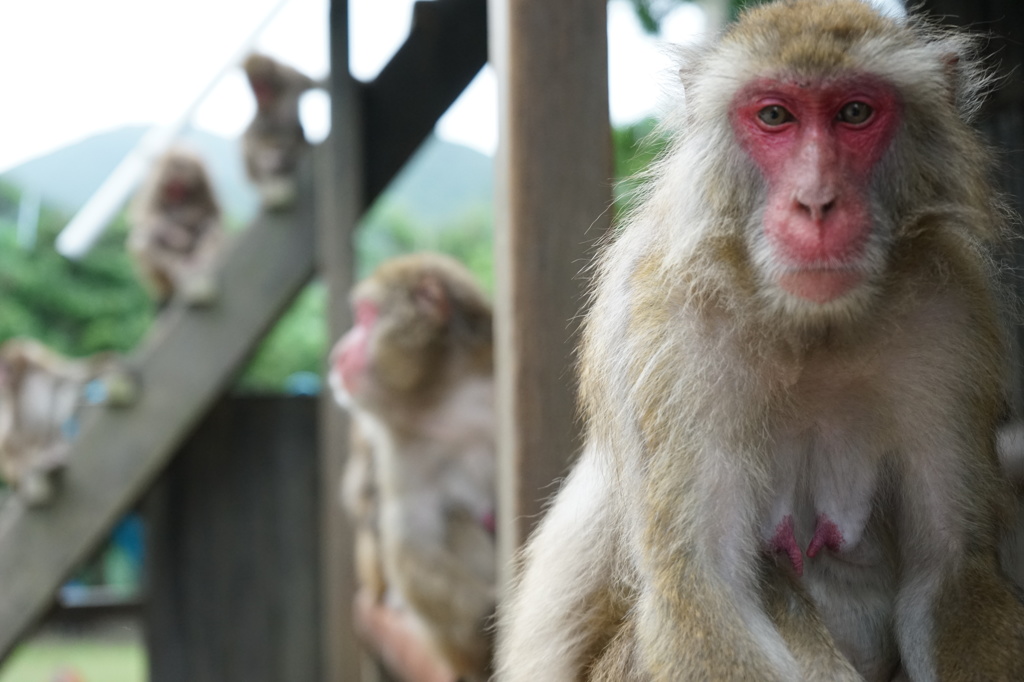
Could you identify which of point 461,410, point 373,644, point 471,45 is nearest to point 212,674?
point 373,644

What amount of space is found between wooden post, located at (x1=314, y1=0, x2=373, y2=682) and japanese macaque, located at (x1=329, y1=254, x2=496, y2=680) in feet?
1.77

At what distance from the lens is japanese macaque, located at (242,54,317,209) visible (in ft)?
25.9

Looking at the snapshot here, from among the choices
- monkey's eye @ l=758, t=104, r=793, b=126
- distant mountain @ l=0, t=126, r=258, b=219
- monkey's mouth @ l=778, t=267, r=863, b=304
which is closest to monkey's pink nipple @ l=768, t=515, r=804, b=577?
monkey's mouth @ l=778, t=267, r=863, b=304

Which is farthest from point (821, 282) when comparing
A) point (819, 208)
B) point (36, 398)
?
point (36, 398)

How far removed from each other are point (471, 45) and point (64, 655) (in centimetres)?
690

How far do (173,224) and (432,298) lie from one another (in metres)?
5.15

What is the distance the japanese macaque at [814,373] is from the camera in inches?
66.6

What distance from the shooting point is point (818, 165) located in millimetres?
1626

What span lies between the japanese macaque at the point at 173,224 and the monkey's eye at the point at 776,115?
288 inches

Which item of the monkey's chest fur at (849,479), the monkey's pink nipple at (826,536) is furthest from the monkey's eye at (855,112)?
the monkey's pink nipple at (826,536)

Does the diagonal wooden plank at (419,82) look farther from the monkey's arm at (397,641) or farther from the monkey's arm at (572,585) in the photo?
the monkey's arm at (572,585)

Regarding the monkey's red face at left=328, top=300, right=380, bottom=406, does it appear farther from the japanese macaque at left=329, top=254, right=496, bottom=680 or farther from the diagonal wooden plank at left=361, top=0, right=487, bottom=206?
the diagonal wooden plank at left=361, top=0, right=487, bottom=206

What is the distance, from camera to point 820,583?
193 centimetres

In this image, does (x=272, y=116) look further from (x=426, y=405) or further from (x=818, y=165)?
(x=818, y=165)
